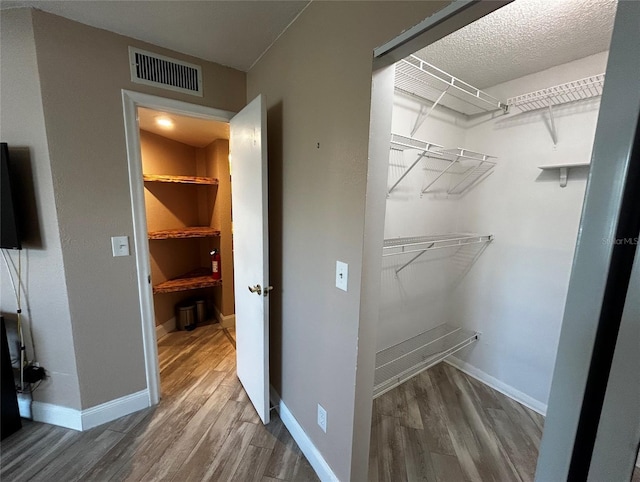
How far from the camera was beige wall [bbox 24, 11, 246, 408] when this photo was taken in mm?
1386

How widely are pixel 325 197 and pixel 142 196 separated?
50.4 inches

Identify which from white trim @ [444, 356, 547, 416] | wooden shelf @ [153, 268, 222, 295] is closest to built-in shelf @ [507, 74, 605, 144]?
white trim @ [444, 356, 547, 416]

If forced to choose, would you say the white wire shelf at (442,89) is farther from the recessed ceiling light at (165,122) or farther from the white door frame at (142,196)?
the recessed ceiling light at (165,122)

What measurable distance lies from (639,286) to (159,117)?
2773 mm

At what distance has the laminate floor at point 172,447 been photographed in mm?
1390

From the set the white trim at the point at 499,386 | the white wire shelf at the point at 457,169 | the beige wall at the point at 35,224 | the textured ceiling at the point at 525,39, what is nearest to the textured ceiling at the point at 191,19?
the beige wall at the point at 35,224

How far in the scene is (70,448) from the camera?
1525mm

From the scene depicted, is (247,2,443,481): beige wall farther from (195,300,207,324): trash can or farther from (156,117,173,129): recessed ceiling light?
(195,300,207,324): trash can

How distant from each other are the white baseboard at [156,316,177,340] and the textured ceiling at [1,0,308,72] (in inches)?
103

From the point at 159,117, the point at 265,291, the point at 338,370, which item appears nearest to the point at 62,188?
the point at 159,117

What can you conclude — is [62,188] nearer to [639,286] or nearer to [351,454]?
[351,454]

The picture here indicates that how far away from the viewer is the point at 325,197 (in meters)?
1.22

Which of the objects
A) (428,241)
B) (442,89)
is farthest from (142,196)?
(442,89)

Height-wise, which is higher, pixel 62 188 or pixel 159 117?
pixel 159 117
